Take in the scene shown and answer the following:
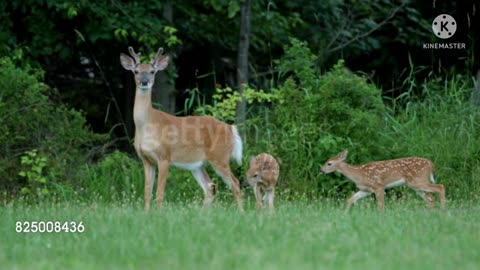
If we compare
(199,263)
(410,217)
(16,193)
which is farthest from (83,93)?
(199,263)

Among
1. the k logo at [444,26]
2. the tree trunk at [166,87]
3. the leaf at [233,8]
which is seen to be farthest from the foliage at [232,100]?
the k logo at [444,26]

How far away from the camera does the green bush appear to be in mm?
14547

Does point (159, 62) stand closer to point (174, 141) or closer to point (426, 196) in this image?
point (174, 141)

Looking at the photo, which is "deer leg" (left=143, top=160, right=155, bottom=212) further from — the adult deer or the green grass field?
the green grass field

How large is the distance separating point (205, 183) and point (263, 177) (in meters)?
0.95

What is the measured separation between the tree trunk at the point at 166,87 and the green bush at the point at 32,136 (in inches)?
76.7

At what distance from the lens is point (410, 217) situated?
32.8 ft

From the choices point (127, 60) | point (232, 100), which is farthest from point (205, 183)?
point (232, 100)

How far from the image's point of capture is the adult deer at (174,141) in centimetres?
1273

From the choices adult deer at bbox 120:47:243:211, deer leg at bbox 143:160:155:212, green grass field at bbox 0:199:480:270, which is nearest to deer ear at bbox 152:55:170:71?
adult deer at bbox 120:47:243:211

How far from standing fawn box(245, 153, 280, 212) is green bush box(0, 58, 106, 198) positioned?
2815 mm

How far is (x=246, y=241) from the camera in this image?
831 centimetres

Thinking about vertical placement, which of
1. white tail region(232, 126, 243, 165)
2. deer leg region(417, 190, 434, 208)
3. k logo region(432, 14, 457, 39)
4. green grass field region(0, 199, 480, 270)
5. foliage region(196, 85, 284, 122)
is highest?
k logo region(432, 14, 457, 39)

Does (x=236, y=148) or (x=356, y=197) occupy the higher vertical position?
(x=236, y=148)
